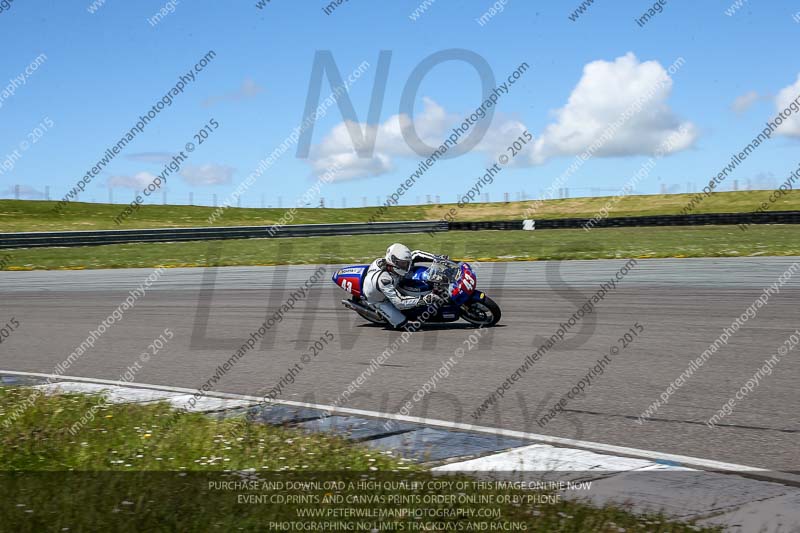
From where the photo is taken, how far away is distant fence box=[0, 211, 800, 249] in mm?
34188

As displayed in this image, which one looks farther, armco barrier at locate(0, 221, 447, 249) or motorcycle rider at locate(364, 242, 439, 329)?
armco barrier at locate(0, 221, 447, 249)

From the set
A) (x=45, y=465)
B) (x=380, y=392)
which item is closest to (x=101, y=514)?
(x=45, y=465)

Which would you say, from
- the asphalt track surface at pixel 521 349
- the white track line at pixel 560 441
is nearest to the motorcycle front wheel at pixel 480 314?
the asphalt track surface at pixel 521 349

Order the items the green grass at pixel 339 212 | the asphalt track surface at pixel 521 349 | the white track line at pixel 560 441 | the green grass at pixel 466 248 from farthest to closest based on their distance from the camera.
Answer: the green grass at pixel 339 212 → the green grass at pixel 466 248 → the asphalt track surface at pixel 521 349 → the white track line at pixel 560 441

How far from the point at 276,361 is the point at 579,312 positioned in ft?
17.7

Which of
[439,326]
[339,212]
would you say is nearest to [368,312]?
[439,326]

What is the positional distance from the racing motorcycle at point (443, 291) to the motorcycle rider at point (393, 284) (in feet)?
0.35

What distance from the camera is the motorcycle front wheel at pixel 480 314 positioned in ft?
40.1

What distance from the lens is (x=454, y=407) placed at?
731cm

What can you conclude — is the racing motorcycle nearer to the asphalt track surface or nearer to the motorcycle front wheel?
the motorcycle front wheel

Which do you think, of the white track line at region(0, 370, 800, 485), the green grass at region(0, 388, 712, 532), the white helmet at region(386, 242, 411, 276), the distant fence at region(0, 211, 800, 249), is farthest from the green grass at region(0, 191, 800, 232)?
the green grass at region(0, 388, 712, 532)

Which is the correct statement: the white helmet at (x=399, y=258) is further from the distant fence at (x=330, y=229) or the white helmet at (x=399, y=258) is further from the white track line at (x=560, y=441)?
the distant fence at (x=330, y=229)

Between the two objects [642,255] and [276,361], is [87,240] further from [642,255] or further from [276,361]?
[276,361]

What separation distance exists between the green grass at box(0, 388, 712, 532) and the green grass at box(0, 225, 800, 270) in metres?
18.3
